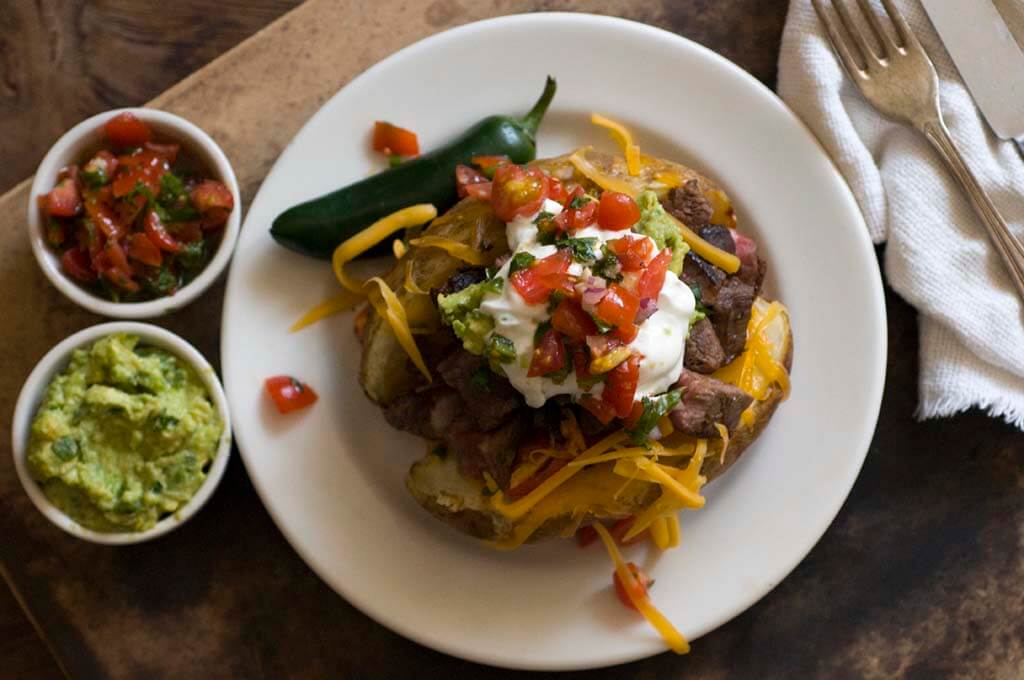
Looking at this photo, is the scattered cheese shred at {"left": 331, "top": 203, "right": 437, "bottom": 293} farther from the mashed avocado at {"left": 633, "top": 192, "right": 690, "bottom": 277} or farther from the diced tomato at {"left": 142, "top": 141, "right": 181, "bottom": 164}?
the mashed avocado at {"left": 633, "top": 192, "right": 690, "bottom": 277}

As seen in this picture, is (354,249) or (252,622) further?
(252,622)

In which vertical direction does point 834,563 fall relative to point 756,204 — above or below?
below

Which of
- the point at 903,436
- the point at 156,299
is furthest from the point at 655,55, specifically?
the point at 156,299

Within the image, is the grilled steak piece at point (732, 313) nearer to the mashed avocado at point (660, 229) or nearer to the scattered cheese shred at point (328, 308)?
the mashed avocado at point (660, 229)

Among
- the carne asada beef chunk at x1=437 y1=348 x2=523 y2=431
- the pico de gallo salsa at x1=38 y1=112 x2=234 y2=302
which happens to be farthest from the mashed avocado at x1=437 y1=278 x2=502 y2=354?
the pico de gallo salsa at x1=38 y1=112 x2=234 y2=302

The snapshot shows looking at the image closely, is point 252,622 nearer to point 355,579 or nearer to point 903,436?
point 355,579

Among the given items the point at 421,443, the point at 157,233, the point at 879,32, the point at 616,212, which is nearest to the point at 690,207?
the point at 616,212

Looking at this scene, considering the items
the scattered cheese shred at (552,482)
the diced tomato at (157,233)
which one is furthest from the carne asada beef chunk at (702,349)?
the diced tomato at (157,233)
